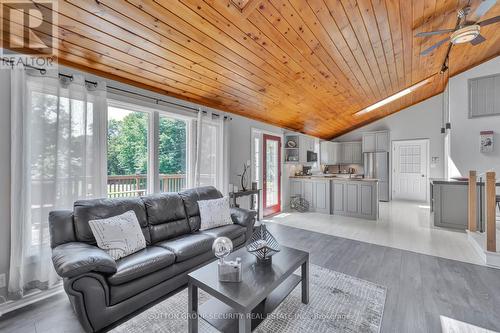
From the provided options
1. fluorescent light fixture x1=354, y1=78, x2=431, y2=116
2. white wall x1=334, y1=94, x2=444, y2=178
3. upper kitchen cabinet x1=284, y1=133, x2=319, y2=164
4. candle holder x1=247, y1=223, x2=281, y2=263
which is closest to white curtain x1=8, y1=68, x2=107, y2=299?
candle holder x1=247, y1=223, x2=281, y2=263

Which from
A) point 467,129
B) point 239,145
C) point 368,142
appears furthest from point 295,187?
point 467,129

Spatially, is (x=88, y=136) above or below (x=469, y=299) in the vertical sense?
above

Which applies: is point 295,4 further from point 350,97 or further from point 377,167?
point 377,167

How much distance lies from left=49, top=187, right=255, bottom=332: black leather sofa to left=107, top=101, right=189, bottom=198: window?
583 millimetres

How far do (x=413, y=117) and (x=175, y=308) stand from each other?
8.57 m

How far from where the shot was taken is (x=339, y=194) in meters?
5.54

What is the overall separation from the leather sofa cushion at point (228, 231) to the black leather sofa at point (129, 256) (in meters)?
0.01

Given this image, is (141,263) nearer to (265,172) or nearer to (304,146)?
(265,172)

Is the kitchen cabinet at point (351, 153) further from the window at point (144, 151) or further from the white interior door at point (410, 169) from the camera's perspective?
the window at point (144, 151)

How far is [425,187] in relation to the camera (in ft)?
22.9

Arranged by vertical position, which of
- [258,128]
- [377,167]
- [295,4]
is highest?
[295,4]

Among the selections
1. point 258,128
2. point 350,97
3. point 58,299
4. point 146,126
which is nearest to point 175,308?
point 58,299

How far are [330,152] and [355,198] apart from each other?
317 centimetres

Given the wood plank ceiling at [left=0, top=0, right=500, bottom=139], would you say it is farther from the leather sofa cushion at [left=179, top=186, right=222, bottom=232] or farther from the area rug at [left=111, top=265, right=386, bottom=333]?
the area rug at [left=111, top=265, right=386, bottom=333]
